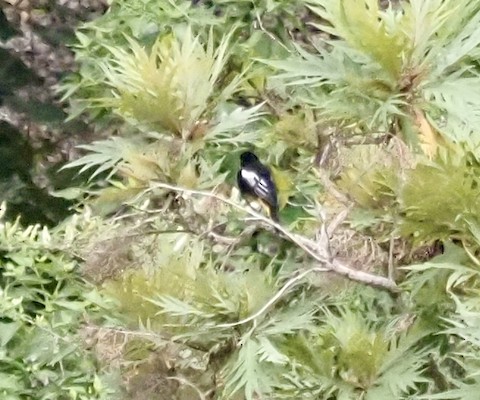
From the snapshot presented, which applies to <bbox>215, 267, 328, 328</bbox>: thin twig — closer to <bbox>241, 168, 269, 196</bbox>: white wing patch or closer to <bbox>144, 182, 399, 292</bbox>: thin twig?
<bbox>144, 182, 399, 292</bbox>: thin twig

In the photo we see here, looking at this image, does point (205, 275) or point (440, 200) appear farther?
point (205, 275)

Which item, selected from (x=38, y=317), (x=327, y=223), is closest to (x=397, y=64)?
(x=327, y=223)

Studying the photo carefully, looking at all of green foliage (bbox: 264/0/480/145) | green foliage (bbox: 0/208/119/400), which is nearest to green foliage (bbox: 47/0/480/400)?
green foliage (bbox: 264/0/480/145)

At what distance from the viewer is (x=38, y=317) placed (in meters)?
1.56

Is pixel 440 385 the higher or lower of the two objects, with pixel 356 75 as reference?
lower

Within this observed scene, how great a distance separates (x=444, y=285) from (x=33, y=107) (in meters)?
1.50

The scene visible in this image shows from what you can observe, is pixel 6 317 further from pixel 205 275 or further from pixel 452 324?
pixel 452 324

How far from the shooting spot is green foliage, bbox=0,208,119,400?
1.48m

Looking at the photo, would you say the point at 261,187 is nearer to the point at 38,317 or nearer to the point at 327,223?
the point at 327,223

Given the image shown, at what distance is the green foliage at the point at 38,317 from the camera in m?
1.48

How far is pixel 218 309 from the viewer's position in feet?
2.42

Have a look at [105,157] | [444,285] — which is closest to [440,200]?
[444,285]

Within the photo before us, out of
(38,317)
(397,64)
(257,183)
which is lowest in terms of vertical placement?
(38,317)

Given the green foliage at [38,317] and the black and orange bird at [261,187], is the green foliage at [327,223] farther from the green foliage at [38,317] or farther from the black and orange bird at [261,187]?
the green foliage at [38,317]
